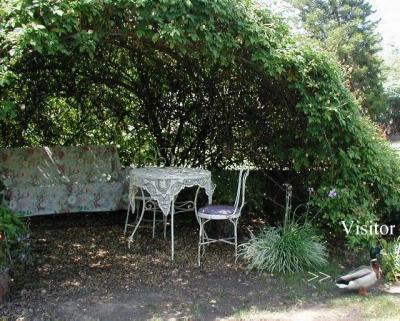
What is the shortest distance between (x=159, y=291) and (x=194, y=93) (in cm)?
310

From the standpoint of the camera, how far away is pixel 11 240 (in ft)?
12.2

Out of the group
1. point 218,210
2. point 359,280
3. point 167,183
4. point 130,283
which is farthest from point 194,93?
point 359,280

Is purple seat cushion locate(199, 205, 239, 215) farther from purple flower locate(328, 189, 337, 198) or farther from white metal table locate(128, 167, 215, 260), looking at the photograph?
purple flower locate(328, 189, 337, 198)

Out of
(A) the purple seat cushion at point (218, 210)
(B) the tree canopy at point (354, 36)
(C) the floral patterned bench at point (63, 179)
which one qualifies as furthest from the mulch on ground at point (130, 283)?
(B) the tree canopy at point (354, 36)

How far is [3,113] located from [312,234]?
288cm

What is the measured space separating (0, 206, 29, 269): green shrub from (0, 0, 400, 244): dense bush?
93 cm

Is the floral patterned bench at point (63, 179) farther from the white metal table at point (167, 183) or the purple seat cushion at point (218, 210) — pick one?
the purple seat cushion at point (218, 210)

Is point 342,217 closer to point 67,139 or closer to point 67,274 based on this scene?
point 67,274

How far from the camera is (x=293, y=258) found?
13.6 ft

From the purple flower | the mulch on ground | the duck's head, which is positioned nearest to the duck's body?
the duck's head

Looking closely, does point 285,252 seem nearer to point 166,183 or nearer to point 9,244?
point 166,183

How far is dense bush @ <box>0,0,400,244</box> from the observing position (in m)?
3.55

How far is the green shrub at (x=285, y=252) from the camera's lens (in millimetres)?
4098

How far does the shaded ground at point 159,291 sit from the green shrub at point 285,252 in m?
0.12
